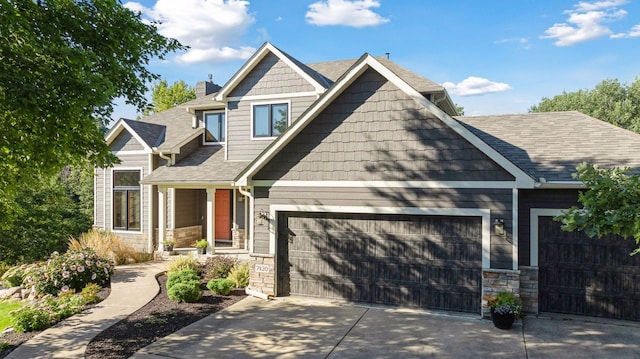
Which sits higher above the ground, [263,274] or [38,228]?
[38,228]

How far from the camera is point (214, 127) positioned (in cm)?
1655

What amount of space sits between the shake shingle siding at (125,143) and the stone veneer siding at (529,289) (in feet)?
47.0

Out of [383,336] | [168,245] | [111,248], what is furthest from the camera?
[168,245]

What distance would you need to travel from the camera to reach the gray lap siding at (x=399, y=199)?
8.28 meters

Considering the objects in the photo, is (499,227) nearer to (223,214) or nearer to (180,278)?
(180,278)

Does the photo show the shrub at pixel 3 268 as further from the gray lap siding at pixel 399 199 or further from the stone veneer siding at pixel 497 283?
the stone veneer siding at pixel 497 283

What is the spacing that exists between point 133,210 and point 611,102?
4488 cm

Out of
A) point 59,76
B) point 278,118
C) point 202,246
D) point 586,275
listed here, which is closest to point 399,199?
point 586,275

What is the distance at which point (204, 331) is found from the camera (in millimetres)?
A: 7816

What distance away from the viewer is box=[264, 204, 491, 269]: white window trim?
839cm

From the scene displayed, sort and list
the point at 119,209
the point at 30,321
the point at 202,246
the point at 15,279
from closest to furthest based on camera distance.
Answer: the point at 30,321, the point at 15,279, the point at 202,246, the point at 119,209

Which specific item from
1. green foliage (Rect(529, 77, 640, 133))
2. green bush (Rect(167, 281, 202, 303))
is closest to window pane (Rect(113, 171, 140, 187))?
green bush (Rect(167, 281, 202, 303))

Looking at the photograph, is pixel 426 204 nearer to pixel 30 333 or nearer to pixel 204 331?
pixel 204 331

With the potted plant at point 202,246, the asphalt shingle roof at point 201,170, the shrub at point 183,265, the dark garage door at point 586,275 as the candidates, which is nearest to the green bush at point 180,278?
the shrub at point 183,265
